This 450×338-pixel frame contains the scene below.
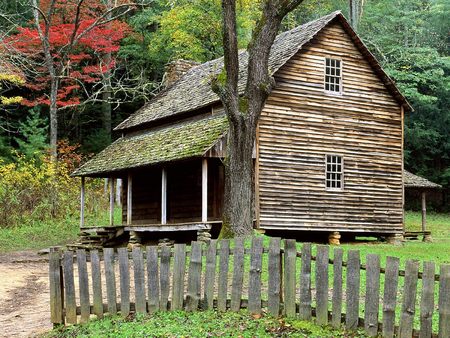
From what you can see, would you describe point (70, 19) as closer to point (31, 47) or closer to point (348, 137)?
point (31, 47)

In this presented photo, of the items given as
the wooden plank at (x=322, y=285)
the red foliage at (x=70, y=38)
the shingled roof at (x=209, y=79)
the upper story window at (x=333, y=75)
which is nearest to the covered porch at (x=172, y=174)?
the shingled roof at (x=209, y=79)

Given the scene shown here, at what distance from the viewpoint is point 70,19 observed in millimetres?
40219

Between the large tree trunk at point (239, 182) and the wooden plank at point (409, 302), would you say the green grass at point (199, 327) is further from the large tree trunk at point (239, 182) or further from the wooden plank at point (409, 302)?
the large tree trunk at point (239, 182)

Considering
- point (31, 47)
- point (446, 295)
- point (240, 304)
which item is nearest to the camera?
point (446, 295)

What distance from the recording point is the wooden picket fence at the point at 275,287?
8883mm

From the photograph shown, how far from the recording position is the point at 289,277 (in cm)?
1015

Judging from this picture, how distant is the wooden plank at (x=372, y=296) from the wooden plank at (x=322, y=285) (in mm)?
693

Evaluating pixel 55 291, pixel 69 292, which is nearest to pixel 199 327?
pixel 69 292

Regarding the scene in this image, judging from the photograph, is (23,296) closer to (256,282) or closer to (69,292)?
(69,292)

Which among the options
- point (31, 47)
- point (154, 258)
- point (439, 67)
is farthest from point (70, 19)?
point (154, 258)

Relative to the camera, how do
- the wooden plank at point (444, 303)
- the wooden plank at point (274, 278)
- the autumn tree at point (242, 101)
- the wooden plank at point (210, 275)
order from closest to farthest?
the wooden plank at point (444, 303), the wooden plank at point (274, 278), the wooden plank at point (210, 275), the autumn tree at point (242, 101)

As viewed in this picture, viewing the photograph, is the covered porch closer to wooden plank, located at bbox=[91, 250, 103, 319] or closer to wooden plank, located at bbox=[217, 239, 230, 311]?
wooden plank, located at bbox=[91, 250, 103, 319]

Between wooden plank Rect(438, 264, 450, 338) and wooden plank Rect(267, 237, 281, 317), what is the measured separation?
2.52 m

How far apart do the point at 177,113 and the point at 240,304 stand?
55.0ft
